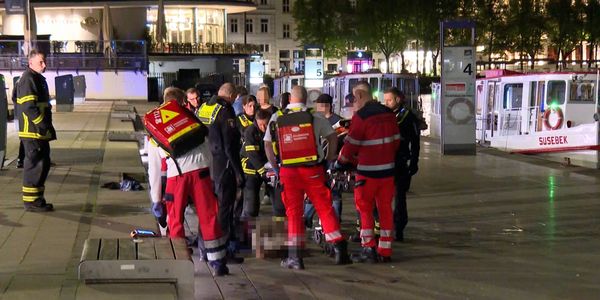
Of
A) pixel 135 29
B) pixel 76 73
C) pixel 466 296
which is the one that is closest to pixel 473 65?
pixel 466 296

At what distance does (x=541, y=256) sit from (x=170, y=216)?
13.8 ft

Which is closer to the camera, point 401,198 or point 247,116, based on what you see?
point 401,198

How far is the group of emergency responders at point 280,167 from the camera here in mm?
8414

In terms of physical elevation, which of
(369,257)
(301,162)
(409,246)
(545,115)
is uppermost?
(301,162)

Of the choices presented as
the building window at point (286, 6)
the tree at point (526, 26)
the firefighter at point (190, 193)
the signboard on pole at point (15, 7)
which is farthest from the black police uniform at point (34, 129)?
the building window at point (286, 6)

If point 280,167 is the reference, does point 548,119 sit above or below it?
below

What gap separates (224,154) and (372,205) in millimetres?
1664

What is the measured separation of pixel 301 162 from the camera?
29.8 ft

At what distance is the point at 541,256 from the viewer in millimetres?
10070

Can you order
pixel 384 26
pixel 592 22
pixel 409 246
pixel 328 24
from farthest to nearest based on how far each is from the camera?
pixel 328 24
pixel 384 26
pixel 592 22
pixel 409 246

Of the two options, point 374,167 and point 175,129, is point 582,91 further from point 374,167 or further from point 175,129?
point 175,129

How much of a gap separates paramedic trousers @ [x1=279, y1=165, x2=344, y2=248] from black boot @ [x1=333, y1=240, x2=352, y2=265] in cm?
30

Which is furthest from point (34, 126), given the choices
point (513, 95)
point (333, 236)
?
point (513, 95)

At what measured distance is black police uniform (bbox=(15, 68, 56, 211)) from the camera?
10773mm
